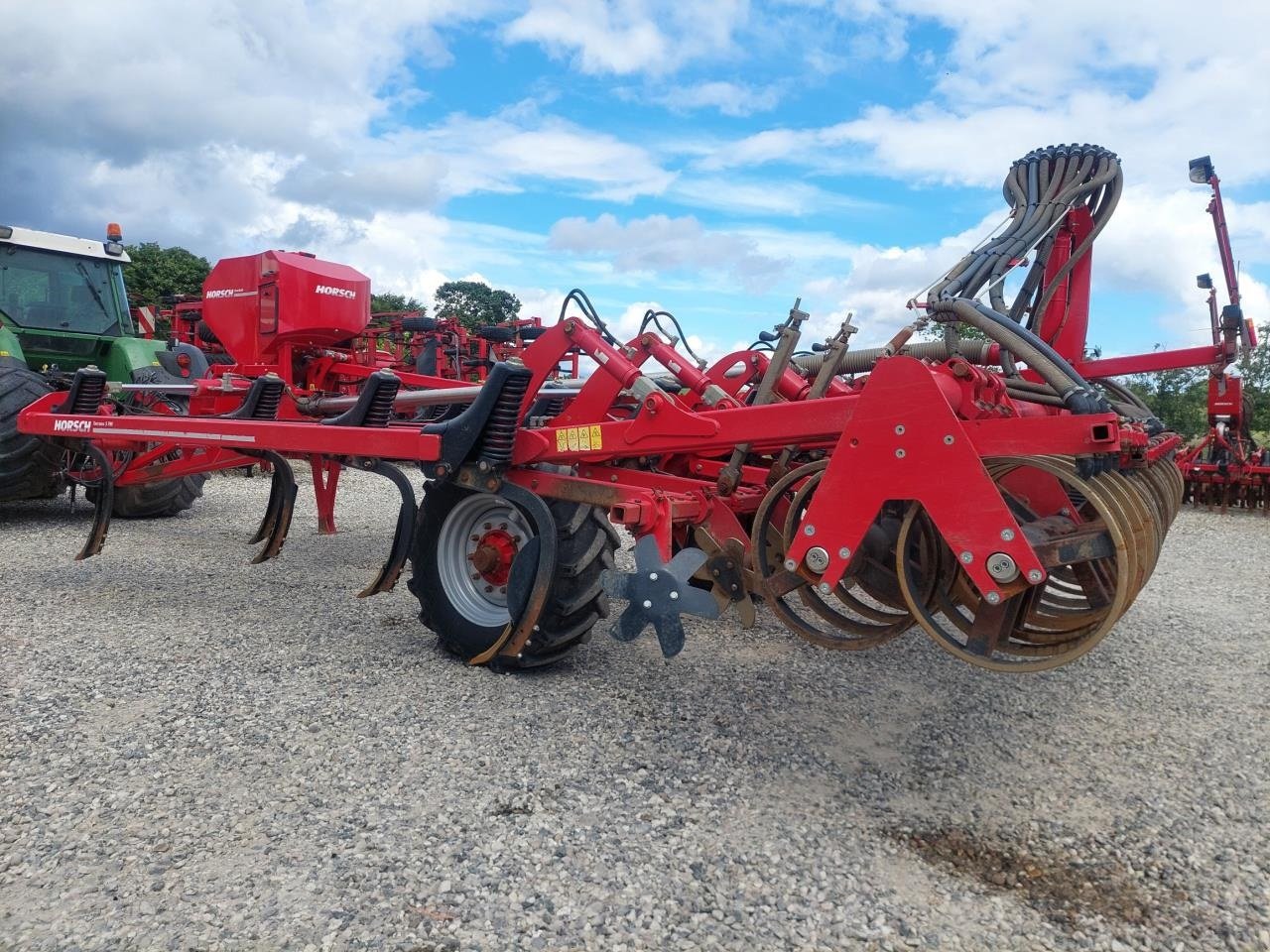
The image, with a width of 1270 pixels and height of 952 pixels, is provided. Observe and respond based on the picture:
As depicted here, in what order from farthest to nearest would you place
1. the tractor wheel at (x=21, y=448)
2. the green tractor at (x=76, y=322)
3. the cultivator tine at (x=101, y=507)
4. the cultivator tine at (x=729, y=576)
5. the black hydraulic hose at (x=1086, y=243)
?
the green tractor at (x=76, y=322) → the tractor wheel at (x=21, y=448) → the cultivator tine at (x=101, y=507) → the black hydraulic hose at (x=1086, y=243) → the cultivator tine at (x=729, y=576)

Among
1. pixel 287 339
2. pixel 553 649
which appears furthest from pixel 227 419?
pixel 553 649

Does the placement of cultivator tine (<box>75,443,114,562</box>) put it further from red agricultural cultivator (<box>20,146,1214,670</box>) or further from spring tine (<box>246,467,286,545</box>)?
spring tine (<box>246,467,286,545</box>)

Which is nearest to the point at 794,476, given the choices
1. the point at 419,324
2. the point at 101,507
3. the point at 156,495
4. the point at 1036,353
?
the point at 1036,353

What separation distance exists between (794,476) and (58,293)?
294 inches

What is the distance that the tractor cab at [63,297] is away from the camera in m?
7.51

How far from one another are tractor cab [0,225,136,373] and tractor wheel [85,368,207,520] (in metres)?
0.76

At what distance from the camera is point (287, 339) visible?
6.25 m

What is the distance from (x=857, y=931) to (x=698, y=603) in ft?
3.89

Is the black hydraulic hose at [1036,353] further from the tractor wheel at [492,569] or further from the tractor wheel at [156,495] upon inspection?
the tractor wheel at [156,495]

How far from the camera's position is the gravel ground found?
2.14 meters

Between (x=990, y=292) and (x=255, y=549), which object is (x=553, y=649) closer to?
(x=990, y=292)

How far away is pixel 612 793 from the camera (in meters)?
2.73

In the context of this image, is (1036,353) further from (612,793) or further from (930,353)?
(612,793)

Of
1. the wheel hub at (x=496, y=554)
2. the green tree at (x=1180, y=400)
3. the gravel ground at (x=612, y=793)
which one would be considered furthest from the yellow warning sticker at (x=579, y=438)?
the green tree at (x=1180, y=400)
